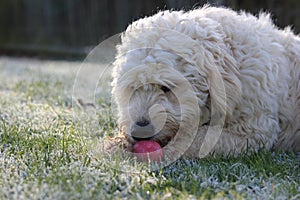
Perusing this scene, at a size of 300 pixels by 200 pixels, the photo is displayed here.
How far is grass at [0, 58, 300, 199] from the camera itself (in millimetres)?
2592

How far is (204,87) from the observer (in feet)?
12.0

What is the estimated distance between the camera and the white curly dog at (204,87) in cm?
355

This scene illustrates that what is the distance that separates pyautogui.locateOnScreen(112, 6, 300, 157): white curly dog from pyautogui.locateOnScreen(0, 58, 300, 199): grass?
0.22 meters

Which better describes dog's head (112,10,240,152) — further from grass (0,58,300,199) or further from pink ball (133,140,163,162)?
grass (0,58,300,199)

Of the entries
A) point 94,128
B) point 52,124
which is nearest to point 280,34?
point 94,128

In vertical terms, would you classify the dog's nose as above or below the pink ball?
above

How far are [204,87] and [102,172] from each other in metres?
1.10

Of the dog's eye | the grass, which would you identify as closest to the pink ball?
the grass

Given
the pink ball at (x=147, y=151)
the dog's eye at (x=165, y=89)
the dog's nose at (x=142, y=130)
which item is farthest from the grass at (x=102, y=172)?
the dog's eye at (x=165, y=89)

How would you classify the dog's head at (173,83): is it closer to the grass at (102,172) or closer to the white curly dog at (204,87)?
the white curly dog at (204,87)

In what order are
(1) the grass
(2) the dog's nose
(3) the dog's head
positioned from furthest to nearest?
(3) the dog's head
(2) the dog's nose
(1) the grass

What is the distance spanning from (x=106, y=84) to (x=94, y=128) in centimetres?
302

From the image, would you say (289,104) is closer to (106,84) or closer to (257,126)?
(257,126)

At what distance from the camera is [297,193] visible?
2770 mm
